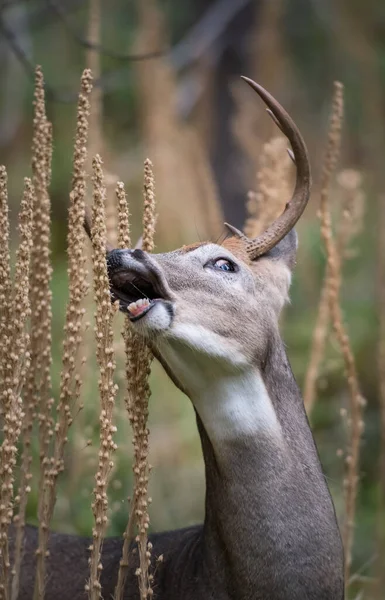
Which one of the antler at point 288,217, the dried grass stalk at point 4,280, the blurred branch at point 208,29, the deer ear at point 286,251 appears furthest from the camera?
the blurred branch at point 208,29

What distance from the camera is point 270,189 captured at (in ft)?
16.4

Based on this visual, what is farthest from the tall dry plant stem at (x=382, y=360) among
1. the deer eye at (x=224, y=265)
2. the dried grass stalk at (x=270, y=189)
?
the deer eye at (x=224, y=265)

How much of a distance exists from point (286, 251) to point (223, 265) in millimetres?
507

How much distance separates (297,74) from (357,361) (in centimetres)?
697

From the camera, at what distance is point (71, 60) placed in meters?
15.1

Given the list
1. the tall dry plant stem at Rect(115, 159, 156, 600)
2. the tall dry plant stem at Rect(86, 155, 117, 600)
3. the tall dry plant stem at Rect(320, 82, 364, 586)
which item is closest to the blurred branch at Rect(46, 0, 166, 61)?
the tall dry plant stem at Rect(320, 82, 364, 586)

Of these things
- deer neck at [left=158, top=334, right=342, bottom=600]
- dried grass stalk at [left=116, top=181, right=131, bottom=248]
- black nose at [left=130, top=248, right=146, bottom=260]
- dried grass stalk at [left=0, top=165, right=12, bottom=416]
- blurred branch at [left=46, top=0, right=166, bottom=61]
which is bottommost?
deer neck at [left=158, top=334, right=342, bottom=600]

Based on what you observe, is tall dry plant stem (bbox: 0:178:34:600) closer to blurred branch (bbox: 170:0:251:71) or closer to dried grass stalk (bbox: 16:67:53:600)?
dried grass stalk (bbox: 16:67:53:600)

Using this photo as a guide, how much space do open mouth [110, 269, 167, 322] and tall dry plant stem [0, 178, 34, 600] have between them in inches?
12.4

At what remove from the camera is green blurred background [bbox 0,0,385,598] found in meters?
6.38

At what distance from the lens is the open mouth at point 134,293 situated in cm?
354

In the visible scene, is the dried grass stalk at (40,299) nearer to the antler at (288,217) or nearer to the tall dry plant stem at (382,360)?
the antler at (288,217)

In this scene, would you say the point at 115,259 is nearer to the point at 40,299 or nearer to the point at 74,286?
the point at 74,286

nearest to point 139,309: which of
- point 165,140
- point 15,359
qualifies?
point 15,359
